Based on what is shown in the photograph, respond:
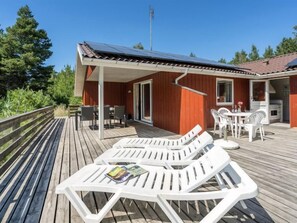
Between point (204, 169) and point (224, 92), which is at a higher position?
point (224, 92)

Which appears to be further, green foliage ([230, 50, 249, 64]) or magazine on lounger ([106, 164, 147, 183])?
green foliage ([230, 50, 249, 64])

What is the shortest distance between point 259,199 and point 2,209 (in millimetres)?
3047

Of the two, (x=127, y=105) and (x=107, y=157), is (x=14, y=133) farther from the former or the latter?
(x=127, y=105)

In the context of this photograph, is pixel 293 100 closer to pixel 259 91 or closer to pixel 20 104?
pixel 259 91

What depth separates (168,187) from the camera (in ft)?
6.73

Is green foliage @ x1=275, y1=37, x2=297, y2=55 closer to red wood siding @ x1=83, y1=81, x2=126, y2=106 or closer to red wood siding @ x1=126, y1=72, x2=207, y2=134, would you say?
red wood siding @ x1=83, y1=81, x2=126, y2=106

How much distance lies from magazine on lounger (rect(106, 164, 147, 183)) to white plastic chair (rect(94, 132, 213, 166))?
0.41m

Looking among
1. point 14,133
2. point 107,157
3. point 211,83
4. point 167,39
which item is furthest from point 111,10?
point 167,39

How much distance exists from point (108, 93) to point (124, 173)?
11061 millimetres

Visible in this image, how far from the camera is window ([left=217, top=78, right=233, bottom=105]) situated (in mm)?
8758

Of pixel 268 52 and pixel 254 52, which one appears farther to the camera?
pixel 254 52

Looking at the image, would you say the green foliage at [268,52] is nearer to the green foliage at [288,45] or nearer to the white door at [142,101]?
the green foliage at [288,45]

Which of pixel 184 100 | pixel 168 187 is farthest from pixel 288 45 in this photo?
pixel 168 187

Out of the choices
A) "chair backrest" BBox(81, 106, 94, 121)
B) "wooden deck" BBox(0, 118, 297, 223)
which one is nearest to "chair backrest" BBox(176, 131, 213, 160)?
"wooden deck" BBox(0, 118, 297, 223)
